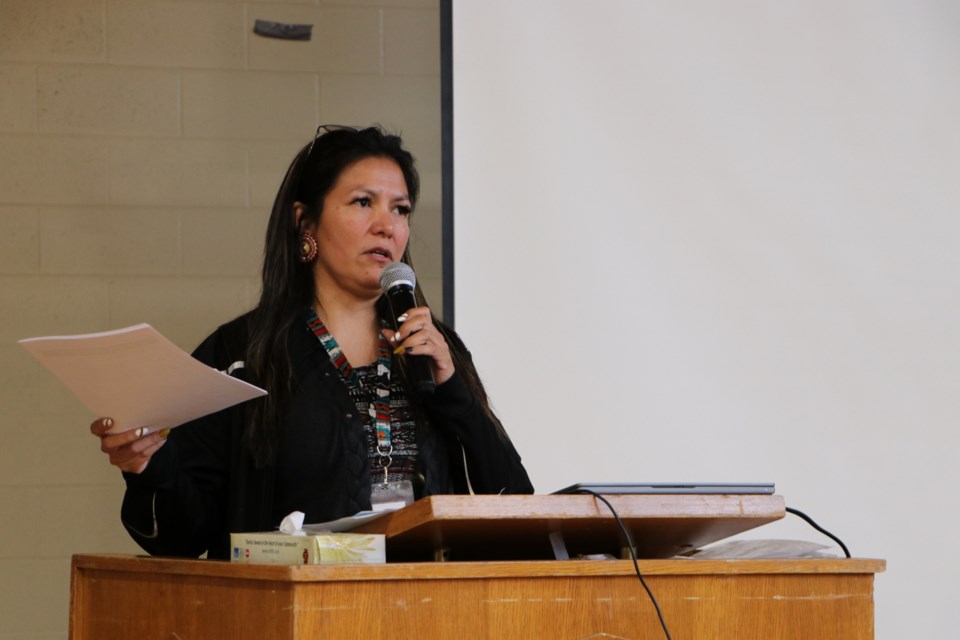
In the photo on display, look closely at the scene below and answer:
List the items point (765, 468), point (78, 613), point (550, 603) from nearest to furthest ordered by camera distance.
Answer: point (550, 603) → point (78, 613) → point (765, 468)

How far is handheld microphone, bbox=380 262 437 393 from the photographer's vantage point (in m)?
1.84

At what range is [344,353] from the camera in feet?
7.07

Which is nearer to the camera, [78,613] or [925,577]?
[78,613]

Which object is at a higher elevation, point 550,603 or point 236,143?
point 236,143

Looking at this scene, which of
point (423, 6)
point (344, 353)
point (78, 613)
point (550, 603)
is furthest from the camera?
point (423, 6)

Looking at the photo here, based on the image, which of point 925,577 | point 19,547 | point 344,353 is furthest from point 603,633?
point 19,547

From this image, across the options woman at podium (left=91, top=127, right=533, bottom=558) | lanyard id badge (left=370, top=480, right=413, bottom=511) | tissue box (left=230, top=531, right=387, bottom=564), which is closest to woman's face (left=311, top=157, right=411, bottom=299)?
woman at podium (left=91, top=127, right=533, bottom=558)

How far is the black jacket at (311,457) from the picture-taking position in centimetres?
199

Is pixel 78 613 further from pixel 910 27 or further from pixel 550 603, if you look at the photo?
pixel 910 27

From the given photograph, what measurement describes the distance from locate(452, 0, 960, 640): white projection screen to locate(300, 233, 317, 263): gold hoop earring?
76 centimetres

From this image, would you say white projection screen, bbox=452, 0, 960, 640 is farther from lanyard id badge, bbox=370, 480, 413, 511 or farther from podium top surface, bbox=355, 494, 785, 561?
podium top surface, bbox=355, 494, 785, 561

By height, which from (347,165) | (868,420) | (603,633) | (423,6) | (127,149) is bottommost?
(603,633)

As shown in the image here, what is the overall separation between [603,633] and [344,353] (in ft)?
3.32

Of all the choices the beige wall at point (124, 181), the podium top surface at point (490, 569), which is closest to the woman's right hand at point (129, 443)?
the podium top surface at point (490, 569)
